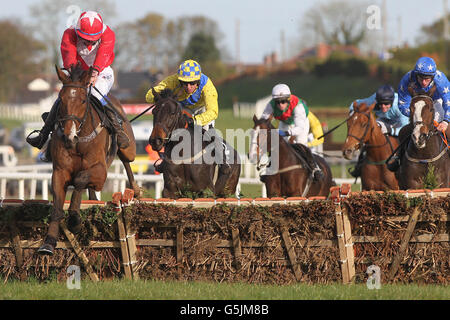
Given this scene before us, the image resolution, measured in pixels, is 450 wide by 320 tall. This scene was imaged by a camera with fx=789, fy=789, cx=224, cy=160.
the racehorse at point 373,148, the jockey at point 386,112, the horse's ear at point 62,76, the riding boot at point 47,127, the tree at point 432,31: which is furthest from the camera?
the tree at point 432,31

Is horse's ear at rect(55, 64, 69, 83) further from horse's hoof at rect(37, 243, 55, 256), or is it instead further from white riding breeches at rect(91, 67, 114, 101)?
horse's hoof at rect(37, 243, 55, 256)

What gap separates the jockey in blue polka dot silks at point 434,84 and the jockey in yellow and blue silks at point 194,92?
241cm

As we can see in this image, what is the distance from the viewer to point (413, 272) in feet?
23.6

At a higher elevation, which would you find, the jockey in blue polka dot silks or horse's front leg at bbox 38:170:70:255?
the jockey in blue polka dot silks

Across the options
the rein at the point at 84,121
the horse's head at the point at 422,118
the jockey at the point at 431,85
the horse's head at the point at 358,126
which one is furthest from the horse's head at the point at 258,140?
the rein at the point at 84,121

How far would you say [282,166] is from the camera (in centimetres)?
1029

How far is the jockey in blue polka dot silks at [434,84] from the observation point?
9188 millimetres

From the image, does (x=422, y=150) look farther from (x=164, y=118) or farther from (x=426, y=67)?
(x=164, y=118)

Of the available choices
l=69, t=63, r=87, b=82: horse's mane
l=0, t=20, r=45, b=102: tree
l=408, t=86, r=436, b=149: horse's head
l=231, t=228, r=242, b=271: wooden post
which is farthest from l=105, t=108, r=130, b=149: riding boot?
l=0, t=20, r=45, b=102: tree

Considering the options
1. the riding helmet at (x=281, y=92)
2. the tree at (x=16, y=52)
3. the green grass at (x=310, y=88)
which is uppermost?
the tree at (x=16, y=52)

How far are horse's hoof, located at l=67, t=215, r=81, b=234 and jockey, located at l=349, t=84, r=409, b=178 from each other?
5118 millimetres

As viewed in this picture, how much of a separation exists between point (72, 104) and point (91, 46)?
131 cm

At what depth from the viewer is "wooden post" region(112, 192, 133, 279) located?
7344mm

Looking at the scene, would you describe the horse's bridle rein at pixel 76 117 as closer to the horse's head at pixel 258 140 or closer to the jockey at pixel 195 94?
the jockey at pixel 195 94
